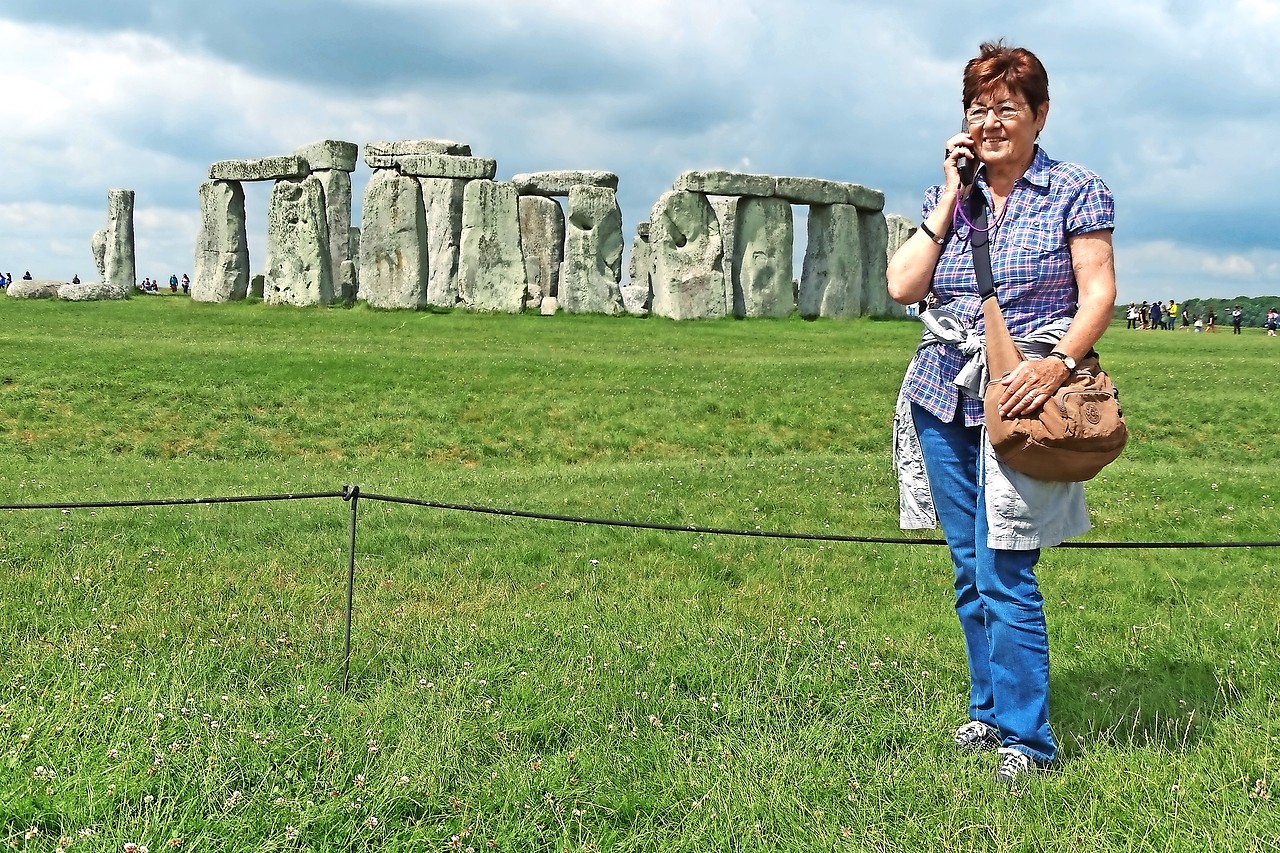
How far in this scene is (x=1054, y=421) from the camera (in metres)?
3.75

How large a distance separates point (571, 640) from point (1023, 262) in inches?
109

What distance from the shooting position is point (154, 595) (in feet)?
21.5

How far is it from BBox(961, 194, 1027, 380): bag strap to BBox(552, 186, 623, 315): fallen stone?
2352cm

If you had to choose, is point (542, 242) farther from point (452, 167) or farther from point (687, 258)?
point (687, 258)

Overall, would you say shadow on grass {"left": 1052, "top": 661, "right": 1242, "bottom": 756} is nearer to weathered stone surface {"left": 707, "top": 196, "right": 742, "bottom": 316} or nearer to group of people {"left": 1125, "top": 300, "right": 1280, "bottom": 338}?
weathered stone surface {"left": 707, "top": 196, "right": 742, "bottom": 316}

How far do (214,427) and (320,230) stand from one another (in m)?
14.5

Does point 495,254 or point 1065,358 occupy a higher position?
point 495,254

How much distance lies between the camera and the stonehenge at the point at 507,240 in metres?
27.5

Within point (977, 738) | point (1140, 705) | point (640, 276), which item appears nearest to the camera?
point (977, 738)

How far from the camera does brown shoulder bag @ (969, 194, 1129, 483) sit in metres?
3.76

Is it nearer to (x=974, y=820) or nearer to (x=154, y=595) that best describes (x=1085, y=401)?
(x=974, y=820)

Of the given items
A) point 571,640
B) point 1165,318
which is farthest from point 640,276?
point 571,640

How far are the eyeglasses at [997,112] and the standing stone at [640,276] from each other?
24109mm

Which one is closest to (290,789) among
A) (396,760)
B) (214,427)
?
(396,760)
